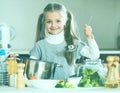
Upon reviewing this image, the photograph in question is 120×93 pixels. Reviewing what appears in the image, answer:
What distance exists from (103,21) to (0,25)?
50 cm

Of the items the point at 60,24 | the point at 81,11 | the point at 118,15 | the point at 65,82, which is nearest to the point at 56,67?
the point at 65,82

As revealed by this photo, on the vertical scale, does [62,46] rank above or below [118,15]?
below

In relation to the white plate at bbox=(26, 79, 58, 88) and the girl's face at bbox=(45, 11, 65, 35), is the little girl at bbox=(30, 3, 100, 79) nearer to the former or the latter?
the girl's face at bbox=(45, 11, 65, 35)

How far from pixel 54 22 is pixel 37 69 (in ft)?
0.76

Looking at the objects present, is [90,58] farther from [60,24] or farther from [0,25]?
[0,25]

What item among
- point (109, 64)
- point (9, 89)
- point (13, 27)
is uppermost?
point (13, 27)

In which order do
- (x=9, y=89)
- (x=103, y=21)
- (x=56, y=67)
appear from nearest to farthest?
(x=9, y=89) < (x=56, y=67) < (x=103, y=21)

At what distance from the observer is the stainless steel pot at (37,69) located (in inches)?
48.9

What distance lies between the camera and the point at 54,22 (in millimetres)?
1300

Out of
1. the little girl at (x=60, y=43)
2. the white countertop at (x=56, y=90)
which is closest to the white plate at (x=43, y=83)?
the white countertop at (x=56, y=90)

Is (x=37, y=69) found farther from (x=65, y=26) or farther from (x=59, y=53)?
(x=65, y=26)

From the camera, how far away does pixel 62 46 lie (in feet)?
4.28

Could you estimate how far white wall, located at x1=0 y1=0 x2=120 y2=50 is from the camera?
1.33 metres

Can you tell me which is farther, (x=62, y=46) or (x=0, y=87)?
(x=62, y=46)
